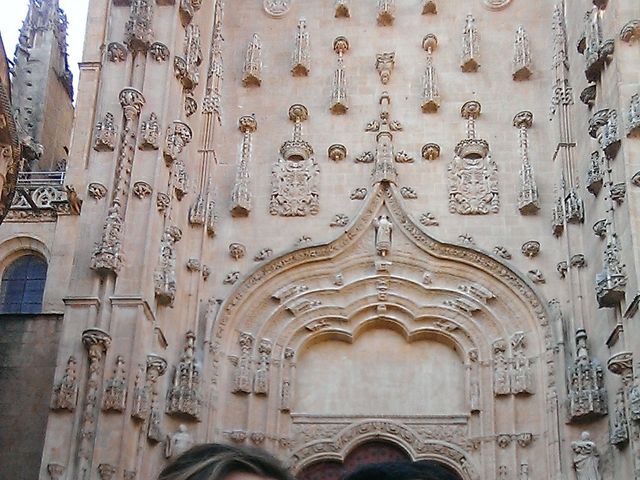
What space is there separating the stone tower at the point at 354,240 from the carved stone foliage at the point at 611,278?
1.6 inches

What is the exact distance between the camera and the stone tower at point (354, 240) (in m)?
13.5

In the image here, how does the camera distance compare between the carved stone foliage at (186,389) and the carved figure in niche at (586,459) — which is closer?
the carved figure in niche at (586,459)

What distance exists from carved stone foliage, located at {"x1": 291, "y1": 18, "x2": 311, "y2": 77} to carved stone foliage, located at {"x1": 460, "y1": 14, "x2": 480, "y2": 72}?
8.52 feet

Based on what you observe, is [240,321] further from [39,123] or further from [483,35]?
[39,123]

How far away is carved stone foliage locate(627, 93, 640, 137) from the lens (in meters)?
13.3

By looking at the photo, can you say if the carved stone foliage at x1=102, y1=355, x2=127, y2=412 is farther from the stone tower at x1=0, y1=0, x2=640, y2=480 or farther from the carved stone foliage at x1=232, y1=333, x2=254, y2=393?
the carved stone foliage at x1=232, y1=333, x2=254, y2=393

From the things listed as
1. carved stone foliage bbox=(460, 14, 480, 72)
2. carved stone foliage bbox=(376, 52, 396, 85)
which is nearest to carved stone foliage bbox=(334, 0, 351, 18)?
carved stone foliage bbox=(376, 52, 396, 85)

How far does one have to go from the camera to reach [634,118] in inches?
525

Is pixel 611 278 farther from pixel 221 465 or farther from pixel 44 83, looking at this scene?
pixel 44 83

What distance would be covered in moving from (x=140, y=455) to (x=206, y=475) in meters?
12.3

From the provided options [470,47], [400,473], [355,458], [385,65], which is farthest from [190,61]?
[400,473]

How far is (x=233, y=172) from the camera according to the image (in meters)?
16.8

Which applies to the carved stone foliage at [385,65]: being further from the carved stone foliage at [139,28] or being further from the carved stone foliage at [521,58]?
the carved stone foliage at [139,28]

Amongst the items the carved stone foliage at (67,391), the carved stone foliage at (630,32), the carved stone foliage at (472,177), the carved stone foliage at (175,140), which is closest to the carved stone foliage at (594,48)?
the carved stone foliage at (630,32)
